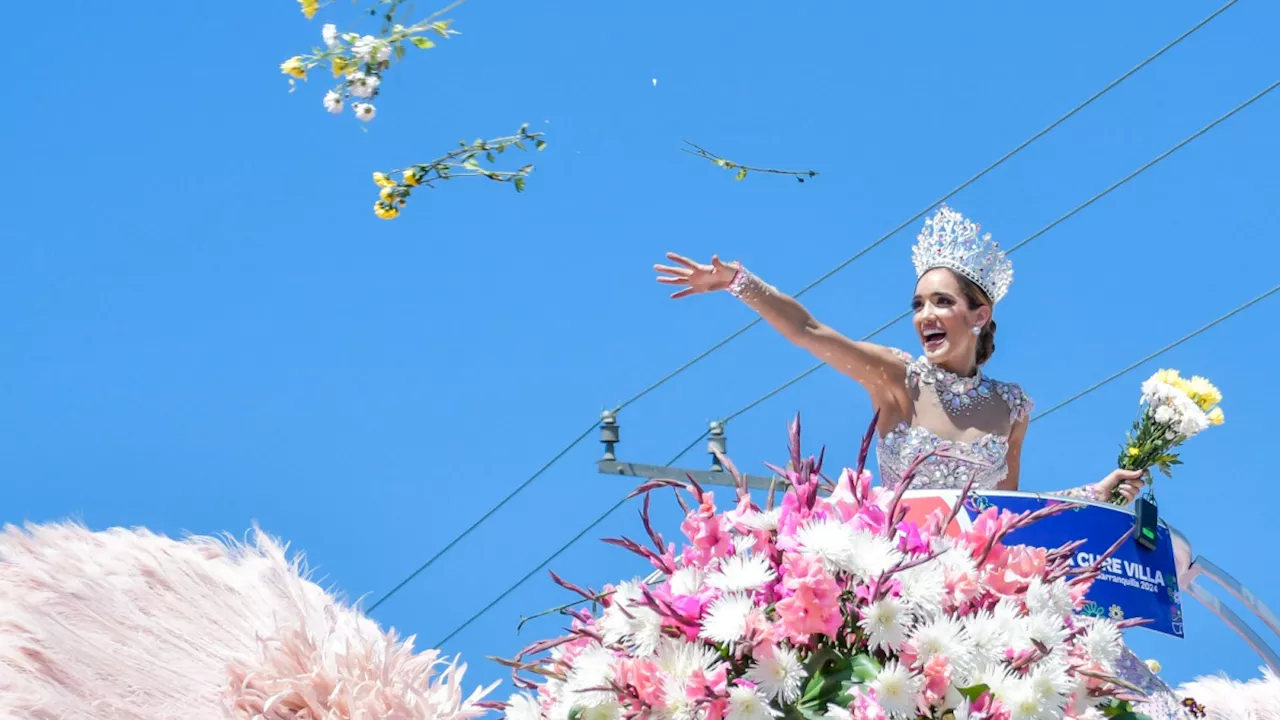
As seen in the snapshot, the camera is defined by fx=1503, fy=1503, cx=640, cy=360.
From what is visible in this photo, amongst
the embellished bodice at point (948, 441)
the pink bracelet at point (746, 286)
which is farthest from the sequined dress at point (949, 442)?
the pink bracelet at point (746, 286)

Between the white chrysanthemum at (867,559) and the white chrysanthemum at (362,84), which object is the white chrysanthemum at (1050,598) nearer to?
the white chrysanthemum at (867,559)

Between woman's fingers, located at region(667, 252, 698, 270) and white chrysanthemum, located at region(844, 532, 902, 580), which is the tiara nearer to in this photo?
woman's fingers, located at region(667, 252, 698, 270)

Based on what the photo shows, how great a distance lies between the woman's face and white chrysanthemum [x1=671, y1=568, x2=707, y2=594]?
7.34 feet

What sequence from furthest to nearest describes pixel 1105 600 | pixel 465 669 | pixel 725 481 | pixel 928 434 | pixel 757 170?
pixel 725 481 → pixel 928 434 → pixel 757 170 → pixel 1105 600 → pixel 465 669

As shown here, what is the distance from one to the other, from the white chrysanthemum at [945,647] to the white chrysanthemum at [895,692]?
0.18 ft

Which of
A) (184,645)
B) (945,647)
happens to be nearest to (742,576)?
(945,647)

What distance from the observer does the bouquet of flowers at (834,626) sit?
7.34 feet

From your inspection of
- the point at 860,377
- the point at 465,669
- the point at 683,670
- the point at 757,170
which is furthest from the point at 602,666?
the point at 860,377

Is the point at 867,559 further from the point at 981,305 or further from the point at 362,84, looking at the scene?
the point at 981,305

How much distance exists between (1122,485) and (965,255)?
0.82 m

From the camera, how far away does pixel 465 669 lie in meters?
3.23

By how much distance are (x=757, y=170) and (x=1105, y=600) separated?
139cm

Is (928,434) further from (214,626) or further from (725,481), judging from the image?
(725,481)

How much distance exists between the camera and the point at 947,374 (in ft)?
14.6
